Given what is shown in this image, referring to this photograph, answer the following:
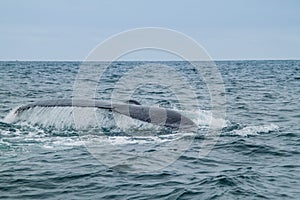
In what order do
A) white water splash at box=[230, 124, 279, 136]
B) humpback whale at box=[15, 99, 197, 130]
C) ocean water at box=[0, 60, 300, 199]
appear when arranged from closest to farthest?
ocean water at box=[0, 60, 300, 199]
humpback whale at box=[15, 99, 197, 130]
white water splash at box=[230, 124, 279, 136]

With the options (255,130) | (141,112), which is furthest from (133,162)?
(255,130)

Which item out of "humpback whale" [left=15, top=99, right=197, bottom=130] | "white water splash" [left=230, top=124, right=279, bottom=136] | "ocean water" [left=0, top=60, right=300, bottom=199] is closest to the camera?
"ocean water" [left=0, top=60, right=300, bottom=199]

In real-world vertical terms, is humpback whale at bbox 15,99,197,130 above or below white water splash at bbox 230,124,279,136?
above

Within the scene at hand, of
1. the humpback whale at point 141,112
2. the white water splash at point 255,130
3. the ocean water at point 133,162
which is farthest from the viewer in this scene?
the white water splash at point 255,130

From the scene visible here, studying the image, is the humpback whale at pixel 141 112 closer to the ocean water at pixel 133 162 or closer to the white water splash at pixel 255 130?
the ocean water at pixel 133 162

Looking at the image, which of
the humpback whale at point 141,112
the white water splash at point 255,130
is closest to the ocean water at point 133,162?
the white water splash at point 255,130

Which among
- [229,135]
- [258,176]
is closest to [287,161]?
[258,176]

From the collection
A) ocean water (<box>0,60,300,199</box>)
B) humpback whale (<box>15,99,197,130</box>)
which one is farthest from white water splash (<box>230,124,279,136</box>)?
humpback whale (<box>15,99,197,130</box>)

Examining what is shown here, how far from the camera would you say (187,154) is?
37.3ft

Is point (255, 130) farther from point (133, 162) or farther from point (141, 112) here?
point (133, 162)

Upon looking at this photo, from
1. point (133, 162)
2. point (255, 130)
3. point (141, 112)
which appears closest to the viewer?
point (133, 162)

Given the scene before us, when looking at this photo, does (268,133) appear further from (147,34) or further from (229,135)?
(147,34)

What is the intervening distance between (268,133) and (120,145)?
16.6ft

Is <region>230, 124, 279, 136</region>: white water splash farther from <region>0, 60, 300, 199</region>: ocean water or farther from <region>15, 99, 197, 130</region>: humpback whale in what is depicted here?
<region>15, 99, 197, 130</region>: humpback whale
